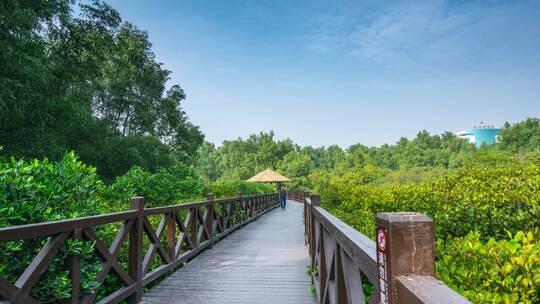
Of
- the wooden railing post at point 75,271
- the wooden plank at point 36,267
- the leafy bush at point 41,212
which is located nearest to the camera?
the wooden plank at point 36,267

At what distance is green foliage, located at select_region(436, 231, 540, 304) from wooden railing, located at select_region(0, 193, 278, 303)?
2.29 meters

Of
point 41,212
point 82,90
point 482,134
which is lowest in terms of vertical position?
point 41,212

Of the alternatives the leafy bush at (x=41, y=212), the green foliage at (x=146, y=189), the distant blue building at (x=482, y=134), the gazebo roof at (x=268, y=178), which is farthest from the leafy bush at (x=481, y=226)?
the distant blue building at (x=482, y=134)

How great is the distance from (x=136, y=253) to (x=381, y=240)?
3227 millimetres

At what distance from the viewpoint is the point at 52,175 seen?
9.52 feet

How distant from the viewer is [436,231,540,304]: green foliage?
1653 mm

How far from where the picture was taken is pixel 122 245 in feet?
12.3

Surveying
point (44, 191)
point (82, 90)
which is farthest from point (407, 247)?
point (82, 90)

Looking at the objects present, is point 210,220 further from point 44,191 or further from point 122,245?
point 44,191

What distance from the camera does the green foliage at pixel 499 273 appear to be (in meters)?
1.65

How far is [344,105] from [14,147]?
85.2 ft

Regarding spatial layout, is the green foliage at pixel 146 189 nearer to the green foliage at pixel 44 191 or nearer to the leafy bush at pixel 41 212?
the green foliage at pixel 44 191

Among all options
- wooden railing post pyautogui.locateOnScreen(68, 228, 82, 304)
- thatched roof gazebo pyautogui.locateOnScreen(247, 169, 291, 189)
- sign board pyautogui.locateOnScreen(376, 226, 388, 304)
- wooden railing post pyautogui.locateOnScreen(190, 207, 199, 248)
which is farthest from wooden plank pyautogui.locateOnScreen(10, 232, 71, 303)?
thatched roof gazebo pyautogui.locateOnScreen(247, 169, 291, 189)

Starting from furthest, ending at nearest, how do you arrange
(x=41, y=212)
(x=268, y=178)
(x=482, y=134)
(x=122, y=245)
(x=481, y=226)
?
(x=482, y=134)
(x=268, y=178)
(x=122, y=245)
(x=481, y=226)
(x=41, y=212)
